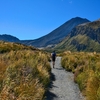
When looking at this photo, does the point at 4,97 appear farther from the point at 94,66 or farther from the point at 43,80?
the point at 94,66

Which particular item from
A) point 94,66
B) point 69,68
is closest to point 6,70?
point 94,66

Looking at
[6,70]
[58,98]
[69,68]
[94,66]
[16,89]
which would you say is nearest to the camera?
[16,89]

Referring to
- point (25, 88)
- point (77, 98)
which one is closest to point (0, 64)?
point (25, 88)

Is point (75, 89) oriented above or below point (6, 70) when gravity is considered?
below

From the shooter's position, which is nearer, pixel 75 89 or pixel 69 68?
pixel 75 89

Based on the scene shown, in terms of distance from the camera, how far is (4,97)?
267 inches

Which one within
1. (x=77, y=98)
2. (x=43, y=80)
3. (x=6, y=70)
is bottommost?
(x=77, y=98)

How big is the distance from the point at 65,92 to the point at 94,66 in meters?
5.42

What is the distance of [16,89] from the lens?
8.62 meters

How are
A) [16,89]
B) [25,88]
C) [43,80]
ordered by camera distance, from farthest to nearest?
[43,80], [25,88], [16,89]

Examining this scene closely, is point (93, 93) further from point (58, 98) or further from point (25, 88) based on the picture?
point (25, 88)

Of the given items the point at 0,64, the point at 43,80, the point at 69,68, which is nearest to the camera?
the point at 0,64

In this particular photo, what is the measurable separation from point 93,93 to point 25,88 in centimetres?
363

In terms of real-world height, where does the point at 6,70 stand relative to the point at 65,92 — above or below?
above
